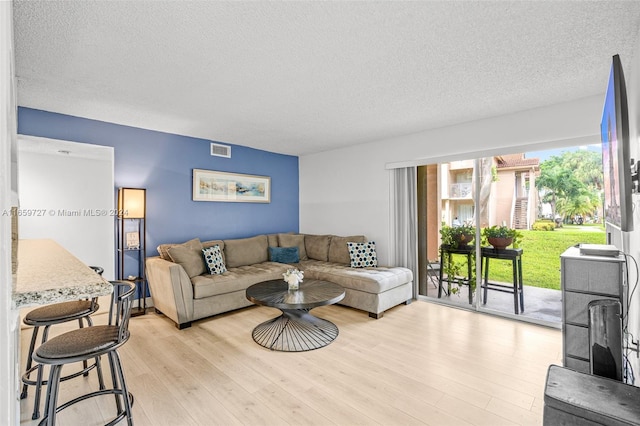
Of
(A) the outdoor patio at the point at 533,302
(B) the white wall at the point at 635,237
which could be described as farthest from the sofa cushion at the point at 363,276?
(B) the white wall at the point at 635,237

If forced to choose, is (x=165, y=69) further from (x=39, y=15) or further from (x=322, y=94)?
(x=322, y=94)

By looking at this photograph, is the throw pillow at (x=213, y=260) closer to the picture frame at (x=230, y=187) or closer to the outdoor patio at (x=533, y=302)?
the picture frame at (x=230, y=187)

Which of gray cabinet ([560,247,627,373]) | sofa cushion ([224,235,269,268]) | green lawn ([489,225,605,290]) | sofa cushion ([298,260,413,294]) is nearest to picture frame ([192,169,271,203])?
sofa cushion ([224,235,269,268])

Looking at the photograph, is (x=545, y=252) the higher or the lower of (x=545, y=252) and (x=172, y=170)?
the lower

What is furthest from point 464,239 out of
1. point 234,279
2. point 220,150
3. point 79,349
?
point 79,349

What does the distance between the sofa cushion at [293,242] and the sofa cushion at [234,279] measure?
706mm

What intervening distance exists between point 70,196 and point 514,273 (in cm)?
550

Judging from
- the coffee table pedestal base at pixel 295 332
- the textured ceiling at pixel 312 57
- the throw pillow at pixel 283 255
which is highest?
the textured ceiling at pixel 312 57

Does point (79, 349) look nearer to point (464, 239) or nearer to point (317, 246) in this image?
point (317, 246)

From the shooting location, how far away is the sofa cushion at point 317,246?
524 cm

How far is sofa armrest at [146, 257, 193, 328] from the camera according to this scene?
3.44 metres

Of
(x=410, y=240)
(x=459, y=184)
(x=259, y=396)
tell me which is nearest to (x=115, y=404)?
(x=259, y=396)

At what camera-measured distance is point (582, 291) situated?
1.85 metres

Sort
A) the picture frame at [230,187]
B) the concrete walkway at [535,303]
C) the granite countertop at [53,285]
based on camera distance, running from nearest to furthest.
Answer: the granite countertop at [53,285] → the concrete walkway at [535,303] → the picture frame at [230,187]
